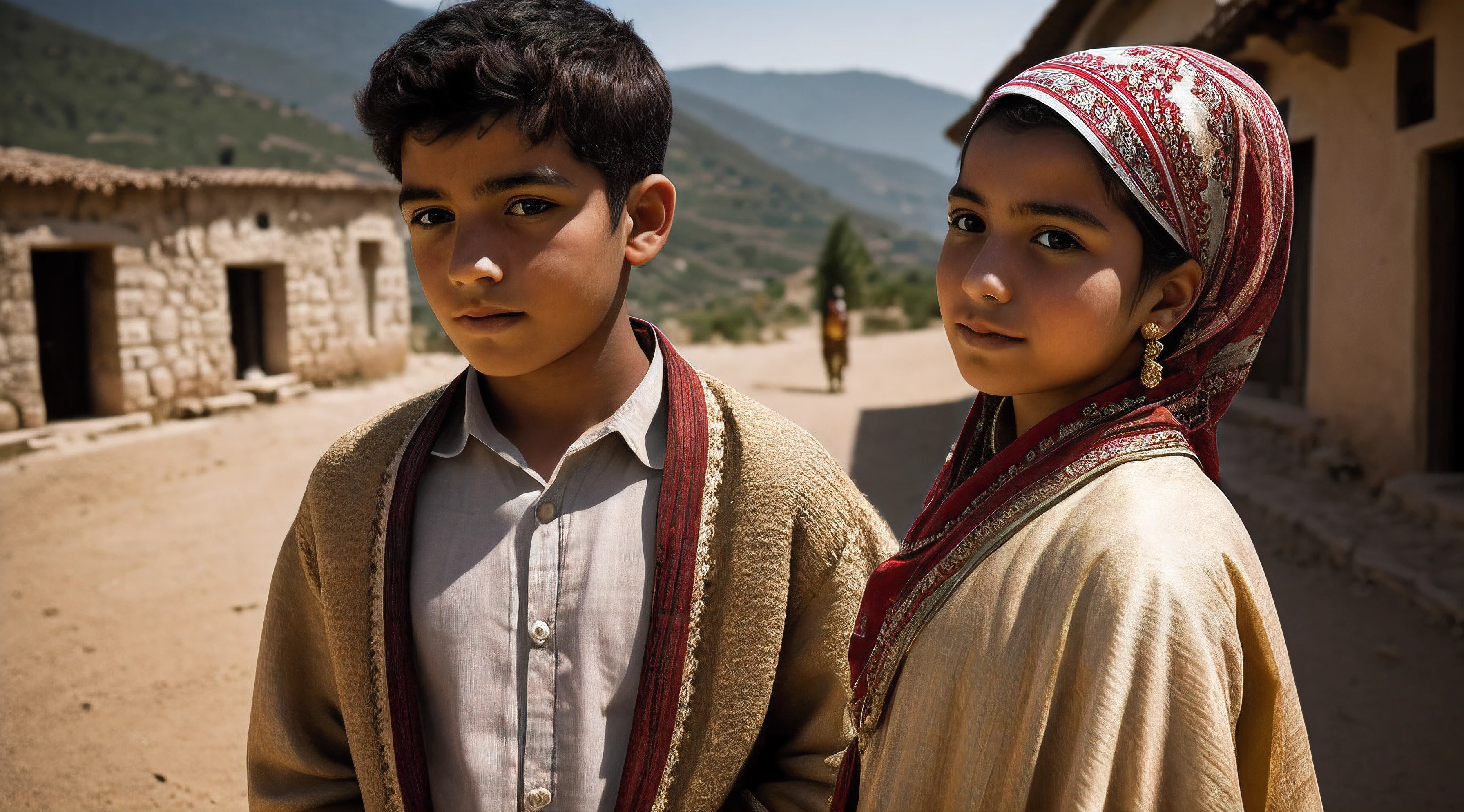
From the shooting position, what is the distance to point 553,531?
148 centimetres

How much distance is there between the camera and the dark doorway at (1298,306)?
8031 mm

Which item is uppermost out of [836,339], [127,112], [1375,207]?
[127,112]

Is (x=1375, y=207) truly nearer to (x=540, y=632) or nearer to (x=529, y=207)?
(x=529, y=207)

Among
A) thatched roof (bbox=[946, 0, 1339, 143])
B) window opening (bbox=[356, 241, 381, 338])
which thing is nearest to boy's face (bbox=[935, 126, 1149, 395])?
thatched roof (bbox=[946, 0, 1339, 143])

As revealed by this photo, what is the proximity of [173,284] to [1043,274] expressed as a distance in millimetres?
13184

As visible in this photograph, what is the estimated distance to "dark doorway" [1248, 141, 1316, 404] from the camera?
8.03 meters

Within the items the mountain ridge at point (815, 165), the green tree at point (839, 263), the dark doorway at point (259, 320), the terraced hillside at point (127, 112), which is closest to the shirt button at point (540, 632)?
the dark doorway at point (259, 320)

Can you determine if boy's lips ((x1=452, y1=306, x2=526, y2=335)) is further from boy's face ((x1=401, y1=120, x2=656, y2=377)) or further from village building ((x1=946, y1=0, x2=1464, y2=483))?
village building ((x1=946, y1=0, x2=1464, y2=483))

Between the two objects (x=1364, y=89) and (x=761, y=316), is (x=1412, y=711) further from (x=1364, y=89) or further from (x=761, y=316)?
(x=761, y=316)

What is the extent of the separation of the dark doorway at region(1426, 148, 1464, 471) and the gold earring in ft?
19.8

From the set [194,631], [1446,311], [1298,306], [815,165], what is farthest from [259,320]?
[815,165]

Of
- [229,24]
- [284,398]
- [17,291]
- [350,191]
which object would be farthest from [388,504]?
[229,24]

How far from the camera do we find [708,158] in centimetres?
8919

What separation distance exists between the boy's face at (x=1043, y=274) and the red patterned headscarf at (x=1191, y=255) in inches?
1.6
